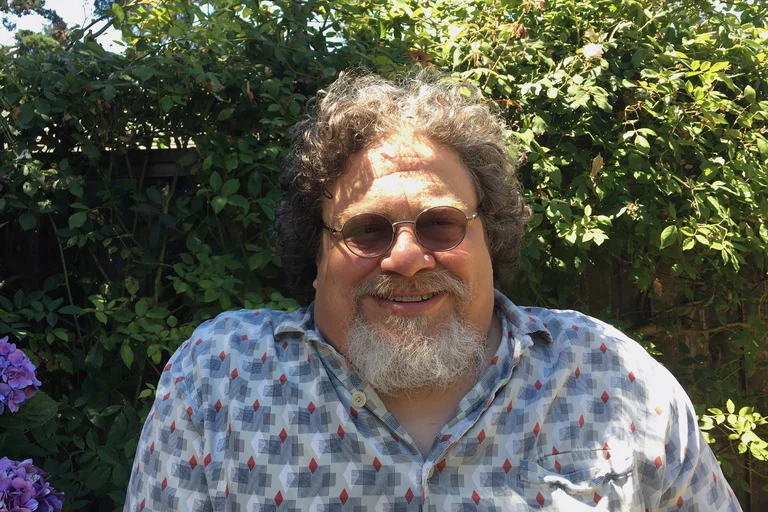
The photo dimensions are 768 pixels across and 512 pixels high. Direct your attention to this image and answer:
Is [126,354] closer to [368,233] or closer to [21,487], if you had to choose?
[21,487]

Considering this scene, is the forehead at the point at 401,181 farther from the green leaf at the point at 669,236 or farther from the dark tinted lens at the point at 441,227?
the green leaf at the point at 669,236

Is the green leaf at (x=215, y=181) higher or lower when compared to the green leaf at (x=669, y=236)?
higher

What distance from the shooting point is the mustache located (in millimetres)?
1611

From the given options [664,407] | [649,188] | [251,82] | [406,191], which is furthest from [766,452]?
[251,82]

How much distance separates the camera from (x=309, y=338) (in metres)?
1.67

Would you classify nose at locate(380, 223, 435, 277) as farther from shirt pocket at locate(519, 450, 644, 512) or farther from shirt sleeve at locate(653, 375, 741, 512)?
shirt sleeve at locate(653, 375, 741, 512)

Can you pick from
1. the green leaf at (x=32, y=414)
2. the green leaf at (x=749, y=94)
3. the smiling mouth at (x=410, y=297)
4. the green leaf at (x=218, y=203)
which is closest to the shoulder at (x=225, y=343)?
the smiling mouth at (x=410, y=297)

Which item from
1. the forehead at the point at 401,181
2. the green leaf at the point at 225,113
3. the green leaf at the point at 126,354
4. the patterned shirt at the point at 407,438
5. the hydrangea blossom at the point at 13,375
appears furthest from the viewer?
the green leaf at the point at 225,113

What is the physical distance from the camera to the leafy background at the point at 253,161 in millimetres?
2488

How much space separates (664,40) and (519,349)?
5.95ft

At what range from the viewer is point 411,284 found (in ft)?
5.31

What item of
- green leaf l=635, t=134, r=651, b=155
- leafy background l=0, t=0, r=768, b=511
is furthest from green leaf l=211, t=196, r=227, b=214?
green leaf l=635, t=134, r=651, b=155

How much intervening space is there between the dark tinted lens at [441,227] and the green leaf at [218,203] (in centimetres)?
107

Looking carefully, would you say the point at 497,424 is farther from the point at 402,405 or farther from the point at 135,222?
the point at 135,222
